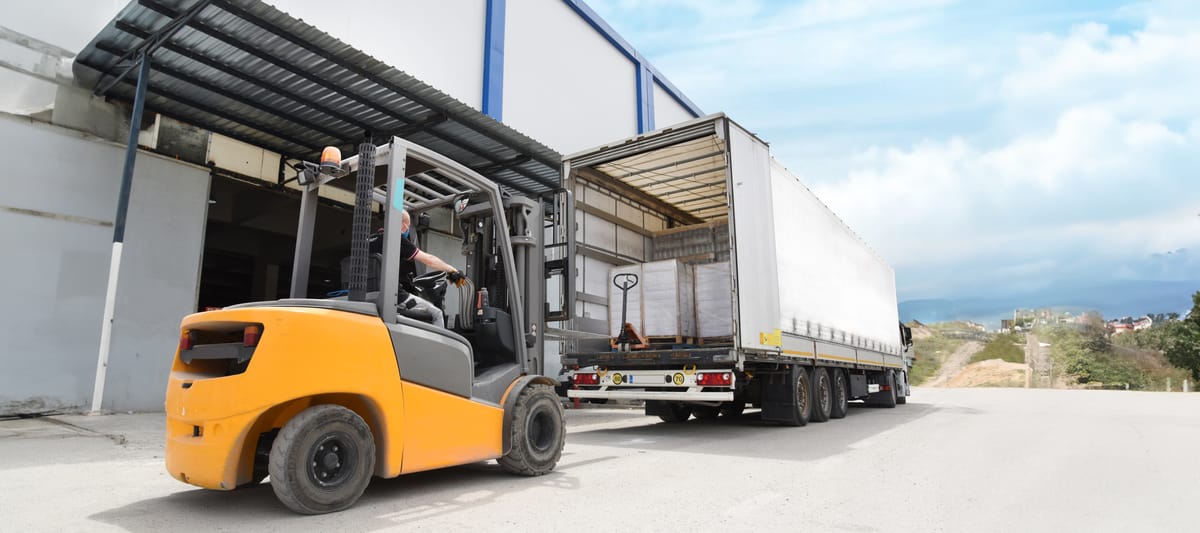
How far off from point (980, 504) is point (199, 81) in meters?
11.4

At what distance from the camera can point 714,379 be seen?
7812 millimetres

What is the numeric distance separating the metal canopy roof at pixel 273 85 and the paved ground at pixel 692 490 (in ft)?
17.2

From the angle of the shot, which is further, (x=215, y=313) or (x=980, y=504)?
(x=980, y=504)

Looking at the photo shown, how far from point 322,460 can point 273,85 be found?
8.45 meters


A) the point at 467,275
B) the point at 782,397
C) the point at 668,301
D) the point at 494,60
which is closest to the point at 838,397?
the point at 782,397

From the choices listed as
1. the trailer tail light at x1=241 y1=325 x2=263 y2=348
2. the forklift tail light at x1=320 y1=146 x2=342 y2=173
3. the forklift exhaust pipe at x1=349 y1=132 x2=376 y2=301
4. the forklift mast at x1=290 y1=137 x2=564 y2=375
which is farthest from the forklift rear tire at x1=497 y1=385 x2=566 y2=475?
the forklift tail light at x1=320 y1=146 x2=342 y2=173

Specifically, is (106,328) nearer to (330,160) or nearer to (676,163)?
(330,160)

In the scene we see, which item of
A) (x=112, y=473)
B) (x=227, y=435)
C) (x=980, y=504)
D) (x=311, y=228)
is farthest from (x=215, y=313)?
(x=980, y=504)

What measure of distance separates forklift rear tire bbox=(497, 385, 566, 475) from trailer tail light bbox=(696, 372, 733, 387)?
314 centimetres

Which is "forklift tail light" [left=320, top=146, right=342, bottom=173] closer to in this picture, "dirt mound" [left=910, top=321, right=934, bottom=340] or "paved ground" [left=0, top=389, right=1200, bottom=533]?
"paved ground" [left=0, top=389, right=1200, bottom=533]

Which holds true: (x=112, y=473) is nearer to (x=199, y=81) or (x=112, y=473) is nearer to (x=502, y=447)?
(x=502, y=447)

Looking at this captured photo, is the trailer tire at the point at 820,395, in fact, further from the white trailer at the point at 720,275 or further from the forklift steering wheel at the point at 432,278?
the forklift steering wheel at the point at 432,278

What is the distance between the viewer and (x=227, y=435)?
333 centimetres

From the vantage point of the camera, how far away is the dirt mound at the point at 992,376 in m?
42.2
